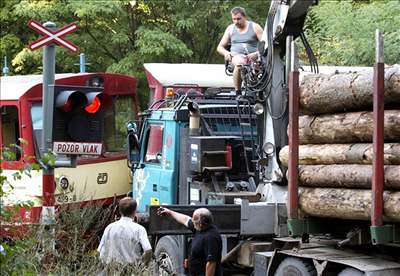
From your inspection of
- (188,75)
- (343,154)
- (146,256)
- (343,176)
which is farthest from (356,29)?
(146,256)

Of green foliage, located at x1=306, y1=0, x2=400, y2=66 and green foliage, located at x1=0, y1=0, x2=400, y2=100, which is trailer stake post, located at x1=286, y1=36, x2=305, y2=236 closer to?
green foliage, located at x1=306, y1=0, x2=400, y2=66

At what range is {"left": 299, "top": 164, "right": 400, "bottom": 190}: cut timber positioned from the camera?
7734mm

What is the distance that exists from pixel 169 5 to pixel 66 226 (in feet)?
34.5

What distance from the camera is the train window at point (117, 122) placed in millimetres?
15836

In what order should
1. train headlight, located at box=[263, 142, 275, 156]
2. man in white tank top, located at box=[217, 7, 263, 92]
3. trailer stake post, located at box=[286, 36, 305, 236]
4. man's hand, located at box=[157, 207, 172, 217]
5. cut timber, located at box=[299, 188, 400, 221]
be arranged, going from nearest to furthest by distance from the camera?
cut timber, located at box=[299, 188, 400, 221] < trailer stake post, located at box=[286, 36, 305, 236] < man's hand, located at box=[157, 207, 172, 217] < train headlight, located at box=[263, 142, 275, 156] < man in white tank top, located at box=[217, 7, 263, 92]

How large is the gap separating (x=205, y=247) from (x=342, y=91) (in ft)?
6.92

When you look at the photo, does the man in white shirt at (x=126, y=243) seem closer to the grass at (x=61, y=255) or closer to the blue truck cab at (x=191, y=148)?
the grass at (x=61, y=255)

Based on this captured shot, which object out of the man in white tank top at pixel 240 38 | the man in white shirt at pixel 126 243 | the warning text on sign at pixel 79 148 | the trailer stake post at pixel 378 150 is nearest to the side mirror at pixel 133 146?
the man in white tank top at pixel 240 38

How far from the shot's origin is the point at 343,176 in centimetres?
834

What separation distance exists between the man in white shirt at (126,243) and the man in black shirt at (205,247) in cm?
53

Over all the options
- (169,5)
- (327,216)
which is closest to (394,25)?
(169,5)

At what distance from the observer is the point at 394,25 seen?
651 inches

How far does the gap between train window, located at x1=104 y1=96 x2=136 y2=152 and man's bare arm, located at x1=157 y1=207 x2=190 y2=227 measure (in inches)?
226

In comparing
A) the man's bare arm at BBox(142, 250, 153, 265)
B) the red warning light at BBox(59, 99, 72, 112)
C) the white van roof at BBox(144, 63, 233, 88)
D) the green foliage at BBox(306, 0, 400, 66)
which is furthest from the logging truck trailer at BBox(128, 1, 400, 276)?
the green foliage at BBox(306, 0, 400, 66)
